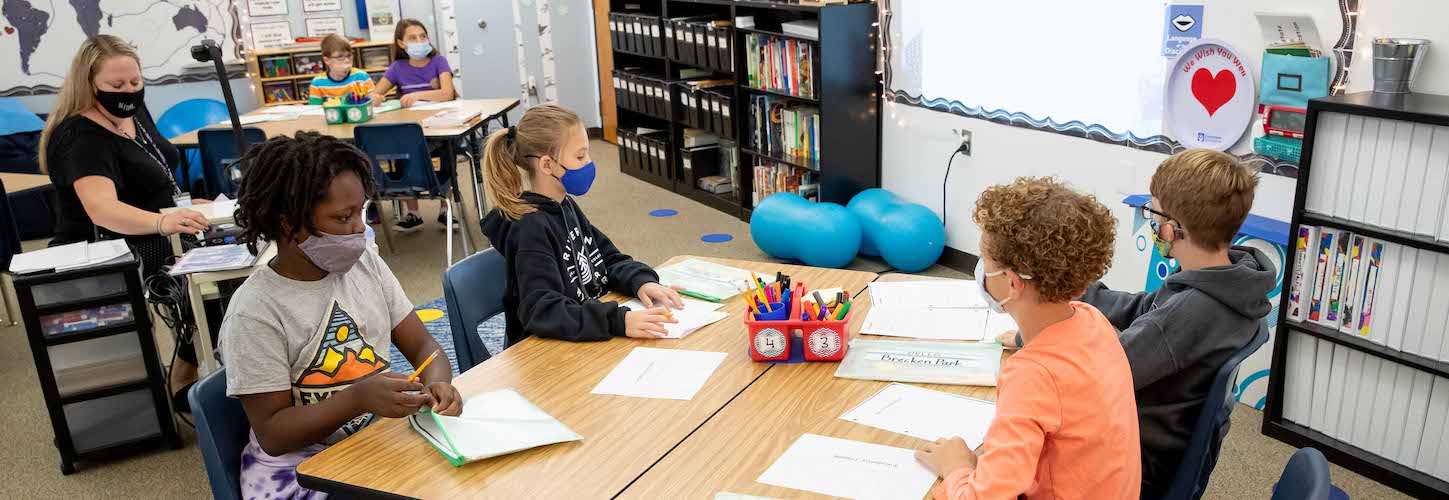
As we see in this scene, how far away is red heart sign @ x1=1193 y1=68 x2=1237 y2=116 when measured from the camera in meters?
3.03

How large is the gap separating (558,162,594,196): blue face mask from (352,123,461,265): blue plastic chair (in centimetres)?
233

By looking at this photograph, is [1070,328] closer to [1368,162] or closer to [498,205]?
[498,205]

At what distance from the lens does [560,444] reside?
1623mm

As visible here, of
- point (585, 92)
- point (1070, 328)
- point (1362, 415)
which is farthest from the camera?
point (585, 92)

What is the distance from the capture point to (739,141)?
5461 millimetres

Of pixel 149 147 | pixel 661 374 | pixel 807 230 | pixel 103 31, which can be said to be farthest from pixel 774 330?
pixel 103 31

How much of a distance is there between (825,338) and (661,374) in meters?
0.32

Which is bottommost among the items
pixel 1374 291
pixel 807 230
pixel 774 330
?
pixel 807 230

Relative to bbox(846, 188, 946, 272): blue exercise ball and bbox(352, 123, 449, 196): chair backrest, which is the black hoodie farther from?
bbox(352, 123, 449, 196): chair backrest

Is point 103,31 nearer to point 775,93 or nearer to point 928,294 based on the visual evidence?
point 775,93

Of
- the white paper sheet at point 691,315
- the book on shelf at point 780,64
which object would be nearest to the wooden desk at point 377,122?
the book on shelf at point 780,64

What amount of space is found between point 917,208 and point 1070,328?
10.1ft

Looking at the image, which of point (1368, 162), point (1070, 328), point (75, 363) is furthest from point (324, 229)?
point (1368, 162)

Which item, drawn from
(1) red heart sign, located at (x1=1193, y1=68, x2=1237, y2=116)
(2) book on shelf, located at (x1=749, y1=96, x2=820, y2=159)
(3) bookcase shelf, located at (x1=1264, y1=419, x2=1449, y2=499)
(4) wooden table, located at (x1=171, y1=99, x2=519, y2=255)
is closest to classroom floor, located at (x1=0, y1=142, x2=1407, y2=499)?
(3) bookcase shelf, located at (x1=1264, y1=419, x2=1449, y2=499)
